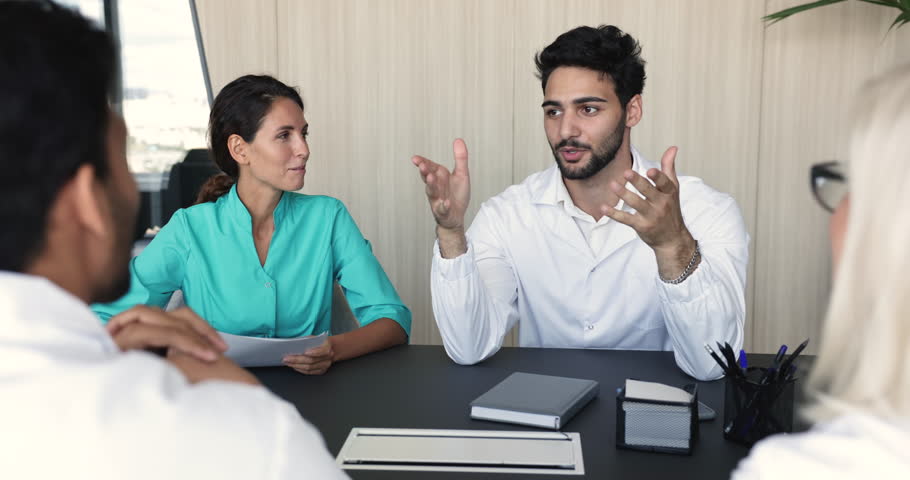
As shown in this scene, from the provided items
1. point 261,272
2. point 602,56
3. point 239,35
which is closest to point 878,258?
point 602,56

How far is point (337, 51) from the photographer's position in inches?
152

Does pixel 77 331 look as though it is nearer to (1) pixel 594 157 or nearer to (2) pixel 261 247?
(2) pixel 261 247

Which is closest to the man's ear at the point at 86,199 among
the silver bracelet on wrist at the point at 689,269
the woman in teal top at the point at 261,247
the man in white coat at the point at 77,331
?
the man in white coat at the point at 77,331

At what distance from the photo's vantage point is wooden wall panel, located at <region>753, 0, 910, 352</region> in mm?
3600

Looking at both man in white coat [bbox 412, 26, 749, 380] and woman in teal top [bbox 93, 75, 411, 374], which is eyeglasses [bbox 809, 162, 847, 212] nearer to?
man in white coat [bbox 412, 26, 749, 380]

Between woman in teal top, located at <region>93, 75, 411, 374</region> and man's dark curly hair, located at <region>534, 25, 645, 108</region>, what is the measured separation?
0.90m

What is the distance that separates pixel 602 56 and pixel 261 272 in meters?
1.31

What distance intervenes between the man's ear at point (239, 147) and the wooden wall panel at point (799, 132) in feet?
7.71

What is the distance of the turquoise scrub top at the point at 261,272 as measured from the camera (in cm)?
249

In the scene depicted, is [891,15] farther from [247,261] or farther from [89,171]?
[89,171]

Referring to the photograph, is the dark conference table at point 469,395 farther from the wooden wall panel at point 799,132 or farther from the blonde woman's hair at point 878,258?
the wooden wall panel at point 799,132

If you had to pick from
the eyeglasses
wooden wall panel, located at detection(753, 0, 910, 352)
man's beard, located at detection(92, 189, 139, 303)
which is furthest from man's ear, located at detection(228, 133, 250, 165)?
wooden wall panel, located at detection(753, 0, 910, 352)

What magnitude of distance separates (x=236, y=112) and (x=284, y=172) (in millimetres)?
268

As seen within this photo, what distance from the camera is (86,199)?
0.84m
